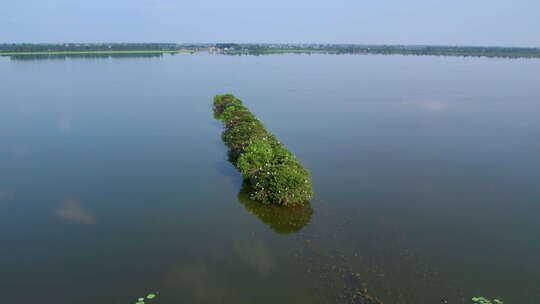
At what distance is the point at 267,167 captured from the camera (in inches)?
726

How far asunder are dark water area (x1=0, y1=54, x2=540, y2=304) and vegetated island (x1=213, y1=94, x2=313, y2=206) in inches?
30.6

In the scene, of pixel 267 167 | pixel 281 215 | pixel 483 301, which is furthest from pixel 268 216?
pixel 483 301

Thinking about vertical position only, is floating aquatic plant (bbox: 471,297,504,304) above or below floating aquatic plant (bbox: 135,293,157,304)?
above

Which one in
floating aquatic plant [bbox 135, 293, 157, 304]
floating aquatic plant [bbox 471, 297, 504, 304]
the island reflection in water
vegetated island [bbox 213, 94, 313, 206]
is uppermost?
vegetated island [bbox 213, 94, 313, 206]

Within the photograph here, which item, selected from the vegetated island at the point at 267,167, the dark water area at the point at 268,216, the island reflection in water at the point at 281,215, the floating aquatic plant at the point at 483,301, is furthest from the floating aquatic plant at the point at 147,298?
the floating aquatic plant at the point at 483,301

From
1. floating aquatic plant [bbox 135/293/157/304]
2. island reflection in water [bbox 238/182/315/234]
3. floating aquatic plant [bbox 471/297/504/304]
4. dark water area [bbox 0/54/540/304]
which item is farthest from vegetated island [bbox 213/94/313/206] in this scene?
floating aquatic plant [bbox 471/297/504/304]

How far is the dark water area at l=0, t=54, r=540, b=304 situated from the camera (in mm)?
12062

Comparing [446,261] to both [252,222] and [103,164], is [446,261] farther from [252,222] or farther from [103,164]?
[103,164]

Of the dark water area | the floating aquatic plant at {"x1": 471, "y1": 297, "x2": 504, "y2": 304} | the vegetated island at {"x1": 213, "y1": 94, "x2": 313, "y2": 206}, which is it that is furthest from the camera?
the vegetated island at {"x1": 213, "y1": 94, "x2": 313, "y2": 206}

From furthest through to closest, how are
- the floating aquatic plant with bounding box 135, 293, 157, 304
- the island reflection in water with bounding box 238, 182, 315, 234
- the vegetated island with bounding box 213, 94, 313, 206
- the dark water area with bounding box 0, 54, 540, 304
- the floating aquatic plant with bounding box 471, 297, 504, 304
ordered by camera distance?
the vegetated island with bounding box 213, 94, 313, 206, the island reflection in water with bounding box 238, 182, 315, 234, the dark water area with bounding box 0, 54, 540, 304, the floating aquatic plant with bounding box 135, 293, 157, 304, the floating aquatic plant with bounding box 471, 297, 504, 304

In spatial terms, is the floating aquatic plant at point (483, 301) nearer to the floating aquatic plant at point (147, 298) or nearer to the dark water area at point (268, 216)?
the dark water area at point (268, 216)

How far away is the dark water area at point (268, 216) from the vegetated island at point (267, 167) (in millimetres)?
778

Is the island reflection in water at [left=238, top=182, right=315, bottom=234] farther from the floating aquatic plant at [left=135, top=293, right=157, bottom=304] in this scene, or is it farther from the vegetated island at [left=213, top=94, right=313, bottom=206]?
the floating aquatic plant at [left=135, top=293, right=157, bottom=304]

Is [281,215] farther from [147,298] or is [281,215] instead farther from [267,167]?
[147,298]
